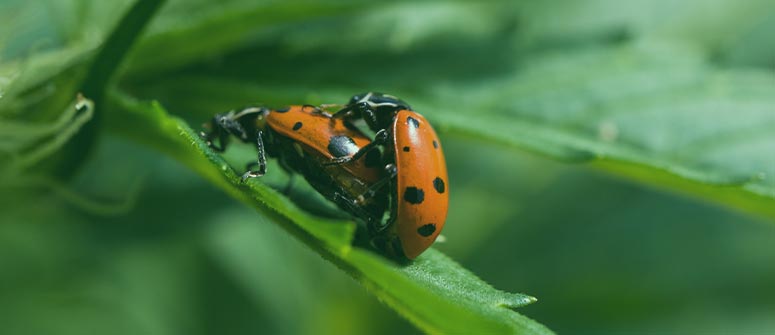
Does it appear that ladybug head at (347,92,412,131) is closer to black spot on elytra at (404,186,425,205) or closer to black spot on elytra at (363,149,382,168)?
black spot on elytra at (363,149,382,168)

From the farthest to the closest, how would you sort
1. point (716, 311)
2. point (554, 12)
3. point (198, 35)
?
point (554, 12), point (716, 311), point (198, 35)

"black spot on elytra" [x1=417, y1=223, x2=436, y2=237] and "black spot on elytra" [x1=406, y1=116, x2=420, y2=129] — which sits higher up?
"black spot on elytra" [x1=406, y1=116, x2=420, y2=129]

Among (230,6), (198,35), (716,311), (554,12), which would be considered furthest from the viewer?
(554,12)

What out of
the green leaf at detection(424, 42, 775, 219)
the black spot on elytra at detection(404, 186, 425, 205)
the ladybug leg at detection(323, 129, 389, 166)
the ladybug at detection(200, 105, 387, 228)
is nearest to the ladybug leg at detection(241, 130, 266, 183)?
the ladybug at detection(200, 105, 387, 228)

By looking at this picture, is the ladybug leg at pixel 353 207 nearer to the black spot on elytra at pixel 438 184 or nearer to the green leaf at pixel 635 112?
the black spot on elytra at pixel 438 184

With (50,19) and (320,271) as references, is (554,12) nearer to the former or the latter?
(320,271)

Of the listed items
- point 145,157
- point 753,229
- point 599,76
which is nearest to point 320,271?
point 145,157

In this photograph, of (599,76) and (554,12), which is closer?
(599,76)
